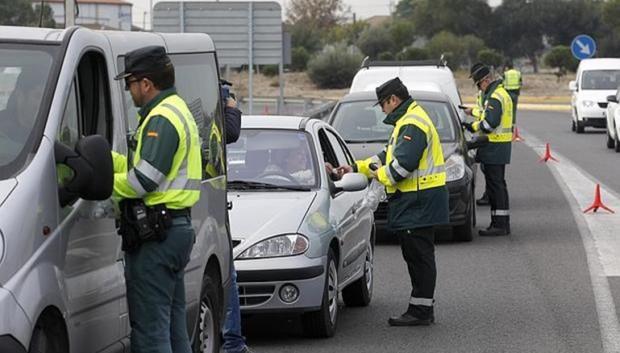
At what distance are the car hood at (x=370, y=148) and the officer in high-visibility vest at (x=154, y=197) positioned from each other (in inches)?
367

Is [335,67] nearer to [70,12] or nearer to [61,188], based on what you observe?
[70,12]

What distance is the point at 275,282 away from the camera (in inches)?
375

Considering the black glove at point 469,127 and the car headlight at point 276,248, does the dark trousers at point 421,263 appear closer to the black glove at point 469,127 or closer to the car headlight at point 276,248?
the car headlight at point 276,248

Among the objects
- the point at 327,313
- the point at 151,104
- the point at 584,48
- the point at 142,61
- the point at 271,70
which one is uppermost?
the point at 142,61

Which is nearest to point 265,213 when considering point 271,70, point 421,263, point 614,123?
point 421,263

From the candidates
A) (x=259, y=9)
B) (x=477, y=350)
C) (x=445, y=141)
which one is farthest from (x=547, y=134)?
(x=477, y=350)

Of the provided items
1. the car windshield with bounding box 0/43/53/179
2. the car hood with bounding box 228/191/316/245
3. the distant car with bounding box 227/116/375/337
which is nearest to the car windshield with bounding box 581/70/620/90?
the distant car with bounding box 227/116/375/337

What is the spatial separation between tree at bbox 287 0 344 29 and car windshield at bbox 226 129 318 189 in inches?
4280

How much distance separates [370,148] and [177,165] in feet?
31.8

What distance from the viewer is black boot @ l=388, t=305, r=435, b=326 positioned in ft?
34.8

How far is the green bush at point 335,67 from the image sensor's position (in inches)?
3054

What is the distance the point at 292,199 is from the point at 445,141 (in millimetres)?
6245

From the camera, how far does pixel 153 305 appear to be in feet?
21.7

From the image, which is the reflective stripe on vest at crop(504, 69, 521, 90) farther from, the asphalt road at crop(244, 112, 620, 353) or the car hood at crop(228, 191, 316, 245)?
the car hood at crop(228, 191, 316, 245)
